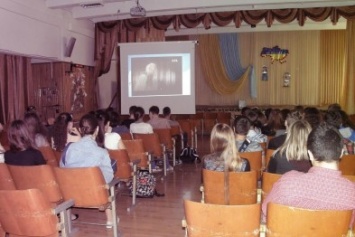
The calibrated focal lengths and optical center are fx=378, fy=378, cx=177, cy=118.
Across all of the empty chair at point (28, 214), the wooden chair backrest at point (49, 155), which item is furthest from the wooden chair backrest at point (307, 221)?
the wooden chair backrest at point (49, 155)

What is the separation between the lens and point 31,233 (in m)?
2.77

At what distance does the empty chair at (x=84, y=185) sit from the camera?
3.44 meters

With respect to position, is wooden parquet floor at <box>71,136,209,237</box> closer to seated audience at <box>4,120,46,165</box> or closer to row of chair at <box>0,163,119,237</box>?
row of chair at <box>0,163,119,237</box>

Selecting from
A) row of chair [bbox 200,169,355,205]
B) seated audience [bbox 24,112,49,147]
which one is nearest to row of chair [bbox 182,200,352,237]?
row of chair [bbox 200,169,355,205]

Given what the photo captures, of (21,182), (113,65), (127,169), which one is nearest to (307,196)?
(21,182)

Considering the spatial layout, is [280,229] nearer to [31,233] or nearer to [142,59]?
[31,233]

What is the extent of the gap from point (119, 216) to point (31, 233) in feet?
6.63

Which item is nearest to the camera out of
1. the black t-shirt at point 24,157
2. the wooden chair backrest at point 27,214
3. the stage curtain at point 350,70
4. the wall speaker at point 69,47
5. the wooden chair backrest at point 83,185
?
the wooden chair backrest at point 27,214

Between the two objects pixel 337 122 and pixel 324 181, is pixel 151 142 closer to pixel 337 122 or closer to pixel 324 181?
pixel 337 122

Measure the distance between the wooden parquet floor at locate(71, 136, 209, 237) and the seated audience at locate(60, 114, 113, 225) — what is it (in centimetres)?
75

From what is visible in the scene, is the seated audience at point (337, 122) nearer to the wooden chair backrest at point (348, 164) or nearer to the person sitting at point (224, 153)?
the wooden chair backrest at point (348, 164)

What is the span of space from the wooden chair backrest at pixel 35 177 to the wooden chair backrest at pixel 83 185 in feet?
0.26

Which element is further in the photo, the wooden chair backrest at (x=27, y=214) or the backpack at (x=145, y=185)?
the backpack at (x=145, y=185)

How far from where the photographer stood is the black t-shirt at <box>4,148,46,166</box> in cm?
372
